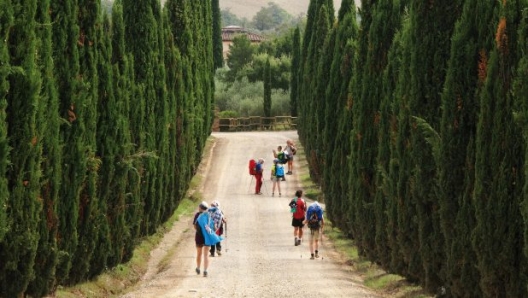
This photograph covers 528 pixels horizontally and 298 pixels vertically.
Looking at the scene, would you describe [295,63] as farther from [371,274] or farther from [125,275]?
[125,275]

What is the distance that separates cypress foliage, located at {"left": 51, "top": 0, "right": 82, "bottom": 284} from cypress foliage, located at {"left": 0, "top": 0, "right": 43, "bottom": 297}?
2.14m

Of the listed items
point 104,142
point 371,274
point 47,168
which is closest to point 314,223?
point 371,274

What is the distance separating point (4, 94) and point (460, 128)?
20.8 ft

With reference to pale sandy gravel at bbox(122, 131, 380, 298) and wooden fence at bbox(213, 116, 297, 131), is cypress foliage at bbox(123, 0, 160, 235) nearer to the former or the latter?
pale sandy gravel at bbox(122, 131, 380, 298)

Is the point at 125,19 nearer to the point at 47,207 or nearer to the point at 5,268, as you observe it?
the point at 47,207

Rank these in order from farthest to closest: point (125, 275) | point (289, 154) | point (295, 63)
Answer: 1. point (295, 63)
2. point (289, 154)
3. point (125, 275)

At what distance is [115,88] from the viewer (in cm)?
2161

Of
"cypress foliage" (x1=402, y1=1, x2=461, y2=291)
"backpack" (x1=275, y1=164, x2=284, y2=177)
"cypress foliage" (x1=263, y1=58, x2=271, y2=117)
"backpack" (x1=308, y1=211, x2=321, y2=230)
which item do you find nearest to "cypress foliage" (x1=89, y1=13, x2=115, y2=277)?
"backpack" (x1=308, y1=211, x2=321, y2=230)

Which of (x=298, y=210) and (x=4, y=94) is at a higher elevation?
(x=4, y=94)

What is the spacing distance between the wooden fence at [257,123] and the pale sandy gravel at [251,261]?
23.6 meters

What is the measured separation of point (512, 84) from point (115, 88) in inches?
411

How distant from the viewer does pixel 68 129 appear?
58.9ft

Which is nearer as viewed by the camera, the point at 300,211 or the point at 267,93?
the point at 300,211

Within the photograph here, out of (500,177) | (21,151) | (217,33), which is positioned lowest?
(500,177)
